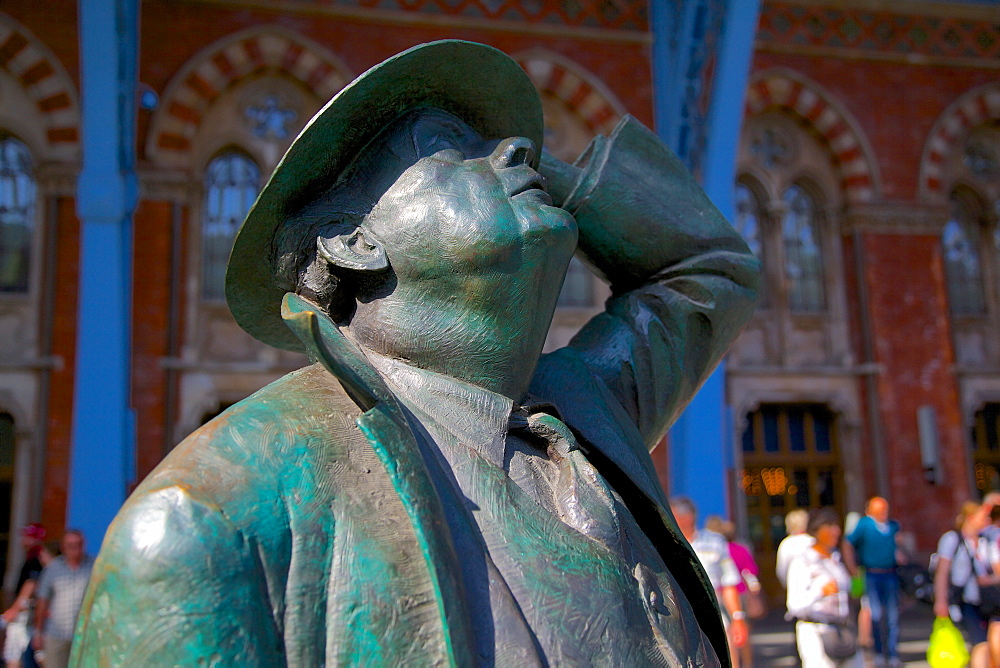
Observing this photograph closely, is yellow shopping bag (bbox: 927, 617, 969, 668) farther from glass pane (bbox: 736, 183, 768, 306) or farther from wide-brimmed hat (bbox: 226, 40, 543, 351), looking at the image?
glass pane (bbox: 736, 183, 768, 306)

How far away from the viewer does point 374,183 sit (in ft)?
3.95

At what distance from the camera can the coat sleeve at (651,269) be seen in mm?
1473

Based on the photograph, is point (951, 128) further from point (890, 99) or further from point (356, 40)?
point (356, 40)

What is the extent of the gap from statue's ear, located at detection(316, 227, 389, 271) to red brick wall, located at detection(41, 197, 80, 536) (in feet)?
30.7

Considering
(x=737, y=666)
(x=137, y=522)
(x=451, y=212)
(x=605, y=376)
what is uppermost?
(x=451, y=212)

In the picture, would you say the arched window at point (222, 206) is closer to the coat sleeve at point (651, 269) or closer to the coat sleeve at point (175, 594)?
the coat sleeve at point (651, 269)

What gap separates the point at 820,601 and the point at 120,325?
489cm

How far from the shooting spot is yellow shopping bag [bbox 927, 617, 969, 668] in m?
5.23

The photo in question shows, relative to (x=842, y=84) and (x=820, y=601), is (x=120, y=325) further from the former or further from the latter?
(x=842, y=84)

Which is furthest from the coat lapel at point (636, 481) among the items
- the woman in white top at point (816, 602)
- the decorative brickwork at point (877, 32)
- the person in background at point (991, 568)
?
the decorative brickwork at point (877, 32)

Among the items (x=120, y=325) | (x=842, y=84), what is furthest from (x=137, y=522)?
(x=842, y=84)

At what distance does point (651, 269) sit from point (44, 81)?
10.1 metres

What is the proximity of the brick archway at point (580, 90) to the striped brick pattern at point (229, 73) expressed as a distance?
2375 millimetres

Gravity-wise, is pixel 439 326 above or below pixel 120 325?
below
